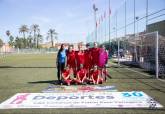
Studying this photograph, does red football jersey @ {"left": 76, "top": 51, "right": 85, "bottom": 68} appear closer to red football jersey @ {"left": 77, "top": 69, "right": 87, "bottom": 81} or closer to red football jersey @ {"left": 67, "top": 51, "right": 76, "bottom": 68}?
red football jersey @ {"left": 67, "top": 51, "right": 76, "bottom": 68}

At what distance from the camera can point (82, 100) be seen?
10984 mm

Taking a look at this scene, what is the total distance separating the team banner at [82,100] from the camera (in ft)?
33.5

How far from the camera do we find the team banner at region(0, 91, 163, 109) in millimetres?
10211

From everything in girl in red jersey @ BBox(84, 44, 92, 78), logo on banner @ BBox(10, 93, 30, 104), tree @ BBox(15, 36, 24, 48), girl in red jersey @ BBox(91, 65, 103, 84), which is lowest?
logo on banner @ BBox(10, 93, 30, 104)

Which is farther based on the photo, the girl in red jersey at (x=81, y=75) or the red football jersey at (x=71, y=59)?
the red football jersey at (x=71, y=59)

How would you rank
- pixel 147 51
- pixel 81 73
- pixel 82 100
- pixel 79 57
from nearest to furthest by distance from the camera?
pixel 82 100 → pixel 81 73 → pixel 79 57 → pixel 147 51

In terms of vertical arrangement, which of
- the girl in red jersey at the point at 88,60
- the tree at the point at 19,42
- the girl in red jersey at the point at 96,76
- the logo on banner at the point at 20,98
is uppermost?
the tree at the point at 19,42

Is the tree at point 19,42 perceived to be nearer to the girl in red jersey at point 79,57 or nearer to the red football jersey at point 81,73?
the girl in red jersey at point 79,57

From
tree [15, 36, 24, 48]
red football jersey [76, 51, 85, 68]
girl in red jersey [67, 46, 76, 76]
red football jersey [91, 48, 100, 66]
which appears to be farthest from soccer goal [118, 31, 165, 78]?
tree [15, 36, 24, 48]

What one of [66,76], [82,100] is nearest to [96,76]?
[66,76]

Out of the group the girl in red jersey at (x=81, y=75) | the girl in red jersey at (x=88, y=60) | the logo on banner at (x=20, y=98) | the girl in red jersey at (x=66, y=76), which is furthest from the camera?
the girl in red jersey at (x=88, y=60)

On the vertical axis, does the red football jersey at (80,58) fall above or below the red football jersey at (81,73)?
above

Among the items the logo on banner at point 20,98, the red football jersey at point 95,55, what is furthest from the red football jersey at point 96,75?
the logo on banner at point 20,98

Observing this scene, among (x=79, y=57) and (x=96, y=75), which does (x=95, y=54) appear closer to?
(x=79, y=57)
